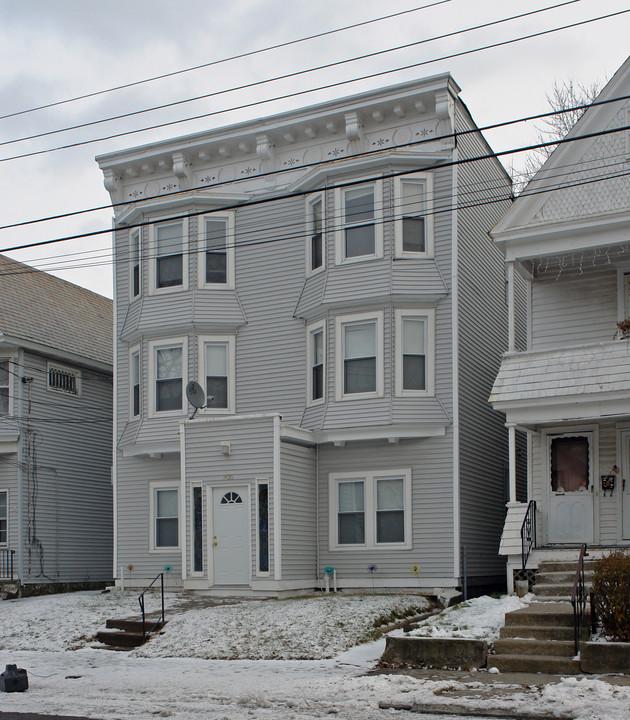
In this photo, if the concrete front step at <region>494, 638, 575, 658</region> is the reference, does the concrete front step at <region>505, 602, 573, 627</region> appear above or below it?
above

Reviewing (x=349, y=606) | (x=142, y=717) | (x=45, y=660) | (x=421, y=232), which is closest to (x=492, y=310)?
(x=421, y=232)

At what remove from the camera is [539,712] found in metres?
9.19

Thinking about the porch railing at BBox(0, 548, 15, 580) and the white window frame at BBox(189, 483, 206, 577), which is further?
the porch railing at BBox(0, 548, 15, 580)

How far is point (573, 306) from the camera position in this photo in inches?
734

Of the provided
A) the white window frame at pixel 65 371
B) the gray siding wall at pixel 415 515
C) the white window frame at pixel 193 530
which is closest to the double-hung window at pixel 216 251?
the white window frame at pixel 193 530

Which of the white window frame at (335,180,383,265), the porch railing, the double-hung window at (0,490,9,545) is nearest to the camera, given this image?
the white window frame at (335,180,383,265)

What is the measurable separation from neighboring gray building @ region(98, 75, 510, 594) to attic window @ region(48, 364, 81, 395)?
421 cm

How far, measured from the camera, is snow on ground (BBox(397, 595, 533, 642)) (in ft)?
40.7

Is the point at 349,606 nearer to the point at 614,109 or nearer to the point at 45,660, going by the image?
the point at 45,660

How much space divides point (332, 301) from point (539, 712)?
39.2 ft

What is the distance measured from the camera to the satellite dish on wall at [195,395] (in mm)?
20266

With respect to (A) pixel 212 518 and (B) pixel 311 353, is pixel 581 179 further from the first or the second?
(A) pixel 212 518

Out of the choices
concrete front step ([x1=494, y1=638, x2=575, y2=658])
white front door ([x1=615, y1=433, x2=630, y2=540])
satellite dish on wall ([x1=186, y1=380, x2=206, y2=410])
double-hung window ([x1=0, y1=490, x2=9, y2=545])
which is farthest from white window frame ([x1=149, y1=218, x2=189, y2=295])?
concrete front step ([x1=494, y1=638, x2=575, y2=658])

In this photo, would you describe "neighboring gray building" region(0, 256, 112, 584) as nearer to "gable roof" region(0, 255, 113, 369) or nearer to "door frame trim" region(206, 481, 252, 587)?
"gable roof" region(0, 255, 113, 369)
